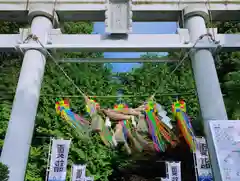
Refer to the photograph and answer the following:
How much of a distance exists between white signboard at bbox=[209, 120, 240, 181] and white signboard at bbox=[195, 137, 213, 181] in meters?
1.04

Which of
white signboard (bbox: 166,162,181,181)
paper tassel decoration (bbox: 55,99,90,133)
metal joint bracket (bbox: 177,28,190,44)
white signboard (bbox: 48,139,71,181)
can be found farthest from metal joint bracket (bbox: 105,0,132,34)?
white signboard (bbox: 166,162,181,181)

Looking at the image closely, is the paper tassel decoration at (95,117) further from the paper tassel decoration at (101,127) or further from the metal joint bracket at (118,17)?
the metal joint bracket at (118,17)

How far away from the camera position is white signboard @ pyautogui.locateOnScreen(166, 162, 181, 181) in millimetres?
7020

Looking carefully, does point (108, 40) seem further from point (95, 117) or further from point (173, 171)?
point (173, 171)

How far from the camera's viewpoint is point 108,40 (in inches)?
249

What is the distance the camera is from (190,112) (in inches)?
398

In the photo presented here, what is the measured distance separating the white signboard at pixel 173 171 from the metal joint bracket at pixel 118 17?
306 centimetres

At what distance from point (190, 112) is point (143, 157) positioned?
6.74 feet

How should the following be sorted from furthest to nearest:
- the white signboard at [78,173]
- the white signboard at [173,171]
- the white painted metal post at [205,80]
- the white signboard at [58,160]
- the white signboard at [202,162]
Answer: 1. the white signboard at [173,171]
2. the white signboard at [78,173]
3. the white signboard at [202,162]
4. the white signboard at [58,160]
5. the white painted metal post at [205,80]

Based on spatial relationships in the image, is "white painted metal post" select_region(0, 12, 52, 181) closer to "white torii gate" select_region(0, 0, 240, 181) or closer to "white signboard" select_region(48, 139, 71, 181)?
"white torii gate" select_region(0, 0, 240, 181)

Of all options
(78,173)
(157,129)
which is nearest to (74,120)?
(78,173)

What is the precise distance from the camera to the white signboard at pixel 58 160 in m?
5.64

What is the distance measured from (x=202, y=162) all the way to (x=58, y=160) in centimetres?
265

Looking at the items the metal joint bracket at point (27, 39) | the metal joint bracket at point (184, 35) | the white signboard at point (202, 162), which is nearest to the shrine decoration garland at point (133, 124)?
the white signboard at point (202, 162)
